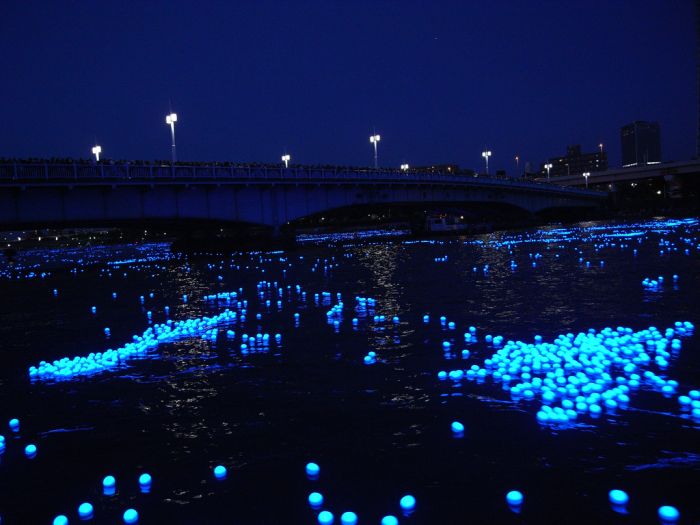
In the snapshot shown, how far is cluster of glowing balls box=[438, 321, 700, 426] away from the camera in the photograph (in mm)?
9297

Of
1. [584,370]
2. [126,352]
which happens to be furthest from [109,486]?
[584,370]

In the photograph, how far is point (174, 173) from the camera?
45.3 metres

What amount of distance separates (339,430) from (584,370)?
490 centimetres

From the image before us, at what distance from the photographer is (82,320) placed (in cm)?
2059

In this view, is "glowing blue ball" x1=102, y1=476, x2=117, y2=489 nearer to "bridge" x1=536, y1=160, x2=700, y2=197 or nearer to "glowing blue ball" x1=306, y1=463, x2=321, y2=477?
"glowing blue ball" x1=306, y1=463, x2=321, y2=477

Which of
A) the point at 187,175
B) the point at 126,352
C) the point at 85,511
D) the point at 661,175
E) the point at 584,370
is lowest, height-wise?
the point at 85,511

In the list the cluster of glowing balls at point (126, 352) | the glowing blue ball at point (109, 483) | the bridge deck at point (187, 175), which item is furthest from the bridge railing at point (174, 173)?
the glowing blue ball at point (109, 483)

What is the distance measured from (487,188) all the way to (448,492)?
7779 centimetres

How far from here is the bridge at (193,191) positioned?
Answer: 3838 centimetres

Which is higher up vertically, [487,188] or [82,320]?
[487,188]

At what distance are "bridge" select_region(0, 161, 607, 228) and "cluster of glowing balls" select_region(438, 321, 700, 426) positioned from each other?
113 ft

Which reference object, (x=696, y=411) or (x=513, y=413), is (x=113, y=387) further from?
(x=696, y=411)

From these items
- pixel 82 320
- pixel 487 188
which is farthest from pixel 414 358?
pixel 487 188

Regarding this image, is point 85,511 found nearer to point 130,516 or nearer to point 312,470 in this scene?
point 130,516
